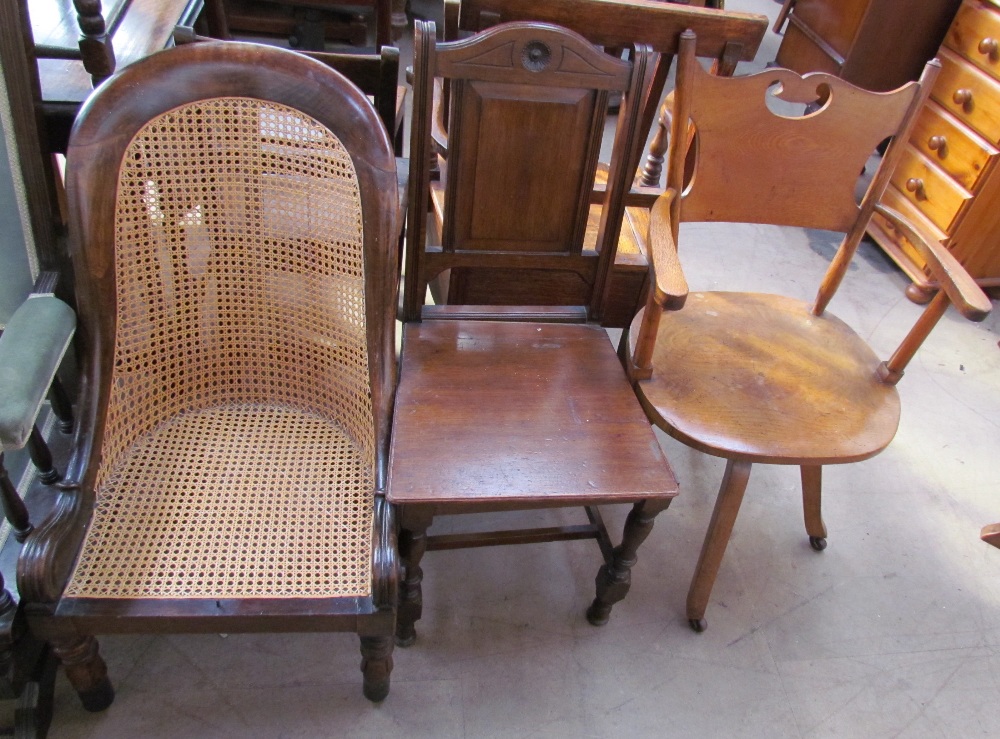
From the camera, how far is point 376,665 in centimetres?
130

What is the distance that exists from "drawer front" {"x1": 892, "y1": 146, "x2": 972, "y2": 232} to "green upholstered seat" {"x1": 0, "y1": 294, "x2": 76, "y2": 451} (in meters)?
2.52

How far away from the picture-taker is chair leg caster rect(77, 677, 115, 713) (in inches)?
51.0

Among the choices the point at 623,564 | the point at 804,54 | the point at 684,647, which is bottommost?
the point at 684,647

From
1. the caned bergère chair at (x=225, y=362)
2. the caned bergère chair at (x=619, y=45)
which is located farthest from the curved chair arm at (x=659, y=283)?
the caned bergère chair at (x=225, y=362)

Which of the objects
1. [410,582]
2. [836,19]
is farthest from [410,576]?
[836,19]

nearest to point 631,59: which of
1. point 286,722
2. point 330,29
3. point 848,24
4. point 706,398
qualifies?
point 706,398

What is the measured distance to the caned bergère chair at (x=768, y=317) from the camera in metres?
1.37

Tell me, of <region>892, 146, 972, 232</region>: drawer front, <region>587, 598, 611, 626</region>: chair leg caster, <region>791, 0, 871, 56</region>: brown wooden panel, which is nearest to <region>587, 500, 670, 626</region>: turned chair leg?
<region>587, 598, 611, 626</region>: chair leg caster

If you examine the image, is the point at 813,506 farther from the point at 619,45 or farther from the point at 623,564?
the point at 619,45

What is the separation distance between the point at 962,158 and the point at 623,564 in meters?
2.03

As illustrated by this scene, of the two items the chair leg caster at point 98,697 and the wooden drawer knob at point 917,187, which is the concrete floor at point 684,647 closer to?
the chair leg caster at point 98,697

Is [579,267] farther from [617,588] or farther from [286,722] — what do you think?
[286,722]

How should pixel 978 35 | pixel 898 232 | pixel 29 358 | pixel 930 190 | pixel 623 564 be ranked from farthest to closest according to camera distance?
pixel 898 232, pixel 930 190, pixel 978 35, pixel 623 564, pixel 29 358

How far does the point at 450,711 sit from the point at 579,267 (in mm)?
904
